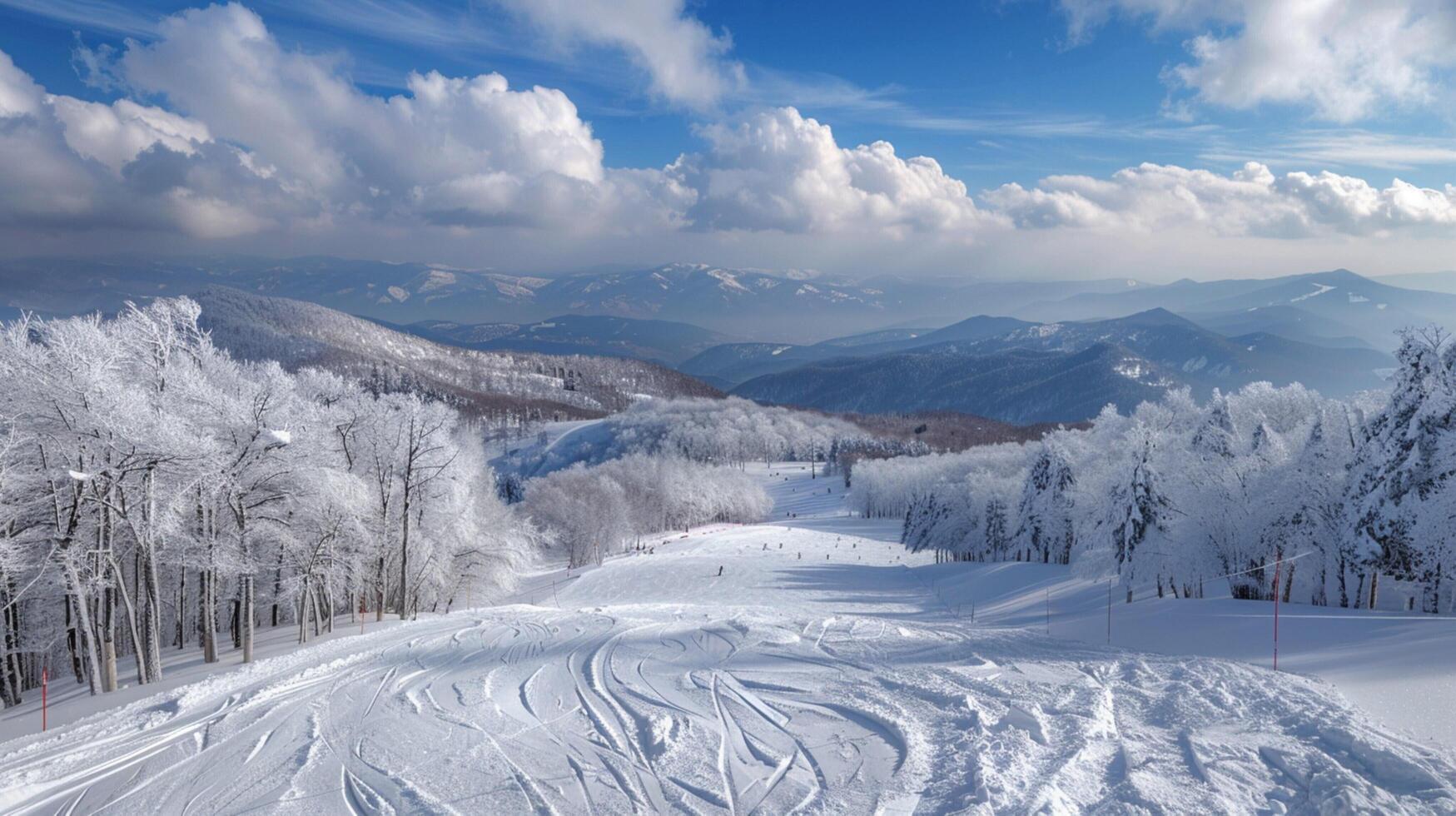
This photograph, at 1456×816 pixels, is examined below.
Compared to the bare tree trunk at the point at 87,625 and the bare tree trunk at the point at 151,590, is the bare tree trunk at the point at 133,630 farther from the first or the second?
the bare tree trunk at the point at 87,625

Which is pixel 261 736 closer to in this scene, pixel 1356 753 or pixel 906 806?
pixel 906 806

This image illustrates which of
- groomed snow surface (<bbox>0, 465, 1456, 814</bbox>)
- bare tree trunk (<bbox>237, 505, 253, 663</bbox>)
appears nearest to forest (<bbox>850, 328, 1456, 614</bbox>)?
groomed snow surface (<bbox>0, 465, 1456, 814</bbox>)

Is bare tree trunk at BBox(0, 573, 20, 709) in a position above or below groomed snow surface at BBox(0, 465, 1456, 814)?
below

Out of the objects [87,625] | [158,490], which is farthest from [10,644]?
[158,490]

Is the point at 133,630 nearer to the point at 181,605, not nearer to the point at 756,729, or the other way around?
the point at 181,605

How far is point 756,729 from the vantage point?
11.9 metres

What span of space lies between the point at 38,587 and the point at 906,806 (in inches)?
1098

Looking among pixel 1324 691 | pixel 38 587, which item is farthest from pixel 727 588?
pixel 1324 691

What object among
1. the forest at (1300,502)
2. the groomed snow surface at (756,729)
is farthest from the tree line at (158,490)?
the forest at (1300,502)

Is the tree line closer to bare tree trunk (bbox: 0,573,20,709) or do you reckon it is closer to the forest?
bare tree trunk (bbox: 0,573,20,709)

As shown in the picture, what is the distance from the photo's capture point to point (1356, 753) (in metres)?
9.66

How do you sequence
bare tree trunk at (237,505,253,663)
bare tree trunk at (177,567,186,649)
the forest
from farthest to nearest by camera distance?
bare tree trunk at (177,567,186,649)
the forest
bare tree trunk at (237,505,253,663)

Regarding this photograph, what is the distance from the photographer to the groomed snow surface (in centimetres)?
923

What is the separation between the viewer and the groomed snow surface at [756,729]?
9.23m
